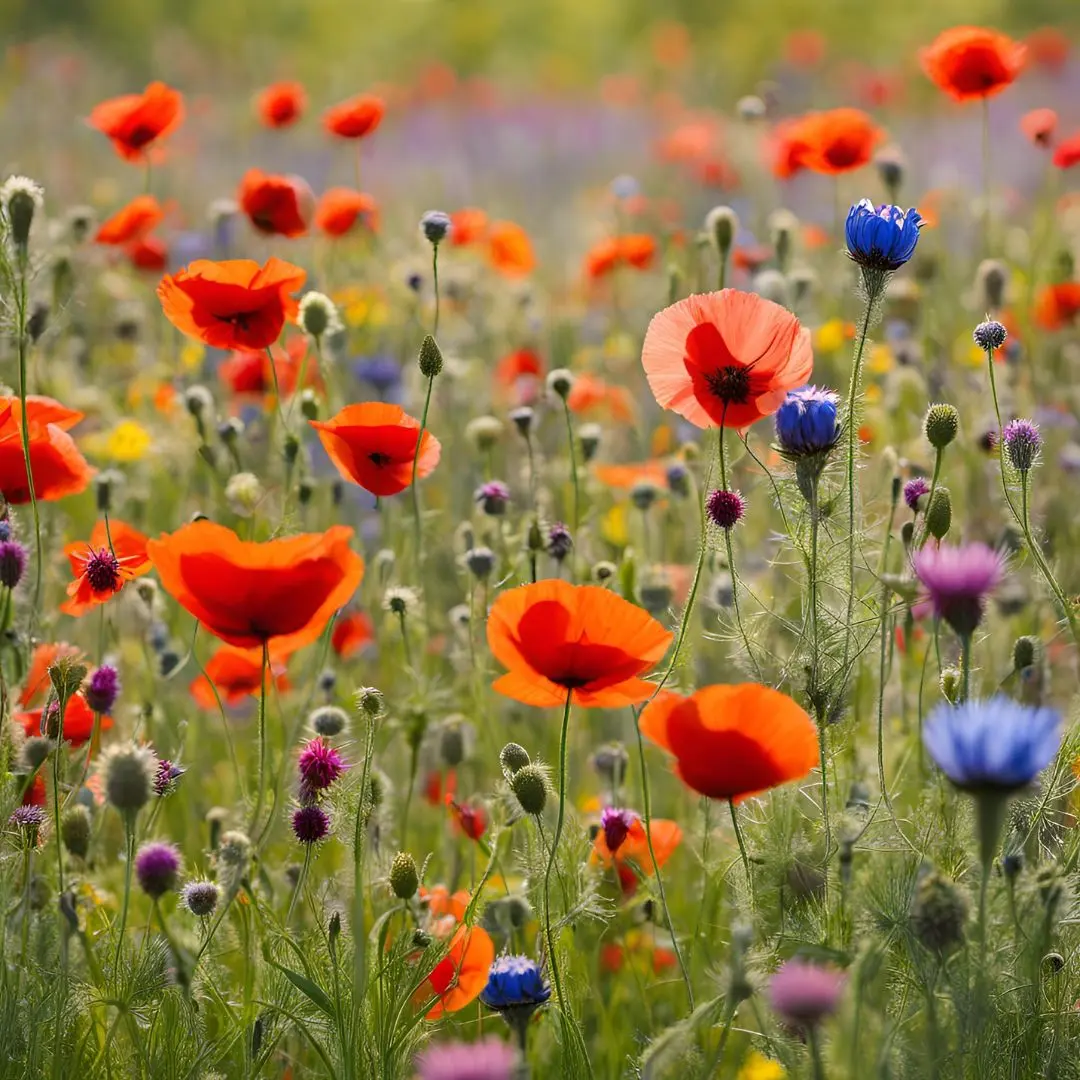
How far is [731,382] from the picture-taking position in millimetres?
1562

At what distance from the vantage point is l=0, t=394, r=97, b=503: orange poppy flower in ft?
5.50

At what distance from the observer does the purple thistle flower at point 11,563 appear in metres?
1.60

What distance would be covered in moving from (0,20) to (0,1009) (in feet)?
51.3

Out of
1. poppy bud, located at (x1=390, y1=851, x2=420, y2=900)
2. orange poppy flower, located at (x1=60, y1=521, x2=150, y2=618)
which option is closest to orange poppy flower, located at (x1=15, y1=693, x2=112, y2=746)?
orange poppy flower, located at (x1=60, y1=521, x2=150, y2=618)

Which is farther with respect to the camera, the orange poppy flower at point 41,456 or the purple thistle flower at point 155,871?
the orange poppy flower at point 41,456

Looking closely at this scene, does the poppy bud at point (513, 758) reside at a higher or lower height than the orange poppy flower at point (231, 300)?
lower

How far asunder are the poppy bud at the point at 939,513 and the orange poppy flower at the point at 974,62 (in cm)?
124

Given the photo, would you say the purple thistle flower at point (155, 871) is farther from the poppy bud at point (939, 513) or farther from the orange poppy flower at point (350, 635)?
the orange poppy flower at point (350, 635)

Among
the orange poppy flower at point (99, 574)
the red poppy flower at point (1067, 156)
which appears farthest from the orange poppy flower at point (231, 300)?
the red poppy flower at point (1067, 156)

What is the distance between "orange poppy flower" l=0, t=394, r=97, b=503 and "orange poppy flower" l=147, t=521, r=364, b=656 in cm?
47

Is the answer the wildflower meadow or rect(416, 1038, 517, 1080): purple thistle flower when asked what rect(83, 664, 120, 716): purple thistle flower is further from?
rect(416, 1038, 517, 1080): purple thistle flower

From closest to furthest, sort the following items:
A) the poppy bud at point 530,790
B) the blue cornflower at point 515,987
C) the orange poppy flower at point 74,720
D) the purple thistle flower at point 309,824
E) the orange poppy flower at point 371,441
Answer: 1. the blue cornflower at point 515,987
2. the poppy bud at point 530,790
3. the purple thistle flower at point 309,824
4. the orange poppy flower at point 371,441
5. the orange poppy flower at point 74,720

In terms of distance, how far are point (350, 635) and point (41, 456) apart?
87 centimetres

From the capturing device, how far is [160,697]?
2367 millimetres
